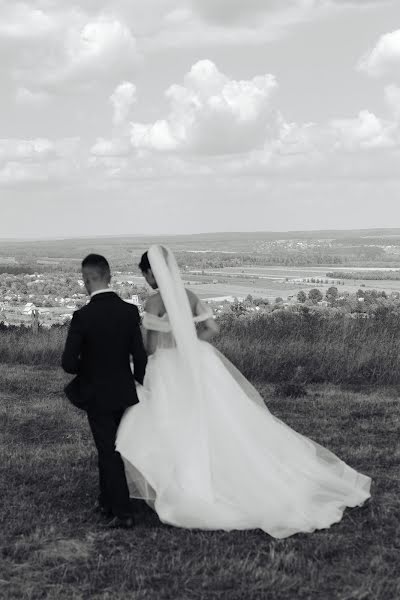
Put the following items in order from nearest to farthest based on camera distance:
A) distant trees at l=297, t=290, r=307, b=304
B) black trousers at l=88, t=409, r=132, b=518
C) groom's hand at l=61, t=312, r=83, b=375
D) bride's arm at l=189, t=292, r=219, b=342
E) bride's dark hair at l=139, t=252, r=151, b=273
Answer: groom's hand at l=61, t=312, r=83, b=375
black trousers at l=88, t=409, r=132, b=518
bride's dark hair at l=139, t=252, r=151, b=273
bride's arm at l=189, t=292, r=219, b=342
distant trees at l=297, t=290, r=307, b=304

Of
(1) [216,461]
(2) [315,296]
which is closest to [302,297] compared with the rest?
(2) [315,296]

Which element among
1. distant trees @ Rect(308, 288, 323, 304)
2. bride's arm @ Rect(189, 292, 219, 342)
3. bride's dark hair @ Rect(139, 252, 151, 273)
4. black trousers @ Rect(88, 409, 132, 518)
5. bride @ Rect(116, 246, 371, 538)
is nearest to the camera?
bride @ Rect(116, 246, 371, 538)

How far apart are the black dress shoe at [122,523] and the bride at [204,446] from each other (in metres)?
0.20

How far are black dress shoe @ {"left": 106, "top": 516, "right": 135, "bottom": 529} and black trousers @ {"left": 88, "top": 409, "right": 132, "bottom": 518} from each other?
1.2 inches

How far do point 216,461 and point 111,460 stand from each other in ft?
2.62

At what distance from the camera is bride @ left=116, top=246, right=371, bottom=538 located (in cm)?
554


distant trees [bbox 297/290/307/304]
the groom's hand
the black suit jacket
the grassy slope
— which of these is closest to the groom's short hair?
the black suit jacket

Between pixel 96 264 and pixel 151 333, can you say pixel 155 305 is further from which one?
pixel 96 264

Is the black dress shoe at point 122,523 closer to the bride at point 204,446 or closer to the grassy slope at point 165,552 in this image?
the grassy slope at point 165,552

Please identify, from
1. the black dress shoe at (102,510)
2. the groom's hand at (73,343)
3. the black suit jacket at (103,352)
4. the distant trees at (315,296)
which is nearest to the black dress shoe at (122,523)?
the black dress shoe at (102,510)

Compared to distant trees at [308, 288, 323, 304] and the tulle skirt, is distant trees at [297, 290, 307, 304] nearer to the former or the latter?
distant trees at [308, 288, 323, 304]

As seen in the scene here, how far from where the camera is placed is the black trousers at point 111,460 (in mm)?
5664

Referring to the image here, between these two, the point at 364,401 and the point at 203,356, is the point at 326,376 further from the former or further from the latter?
the point at 203,356

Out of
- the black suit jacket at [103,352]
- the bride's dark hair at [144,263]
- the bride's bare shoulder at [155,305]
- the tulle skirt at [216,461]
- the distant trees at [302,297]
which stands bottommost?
the distant trees at [302,297]
